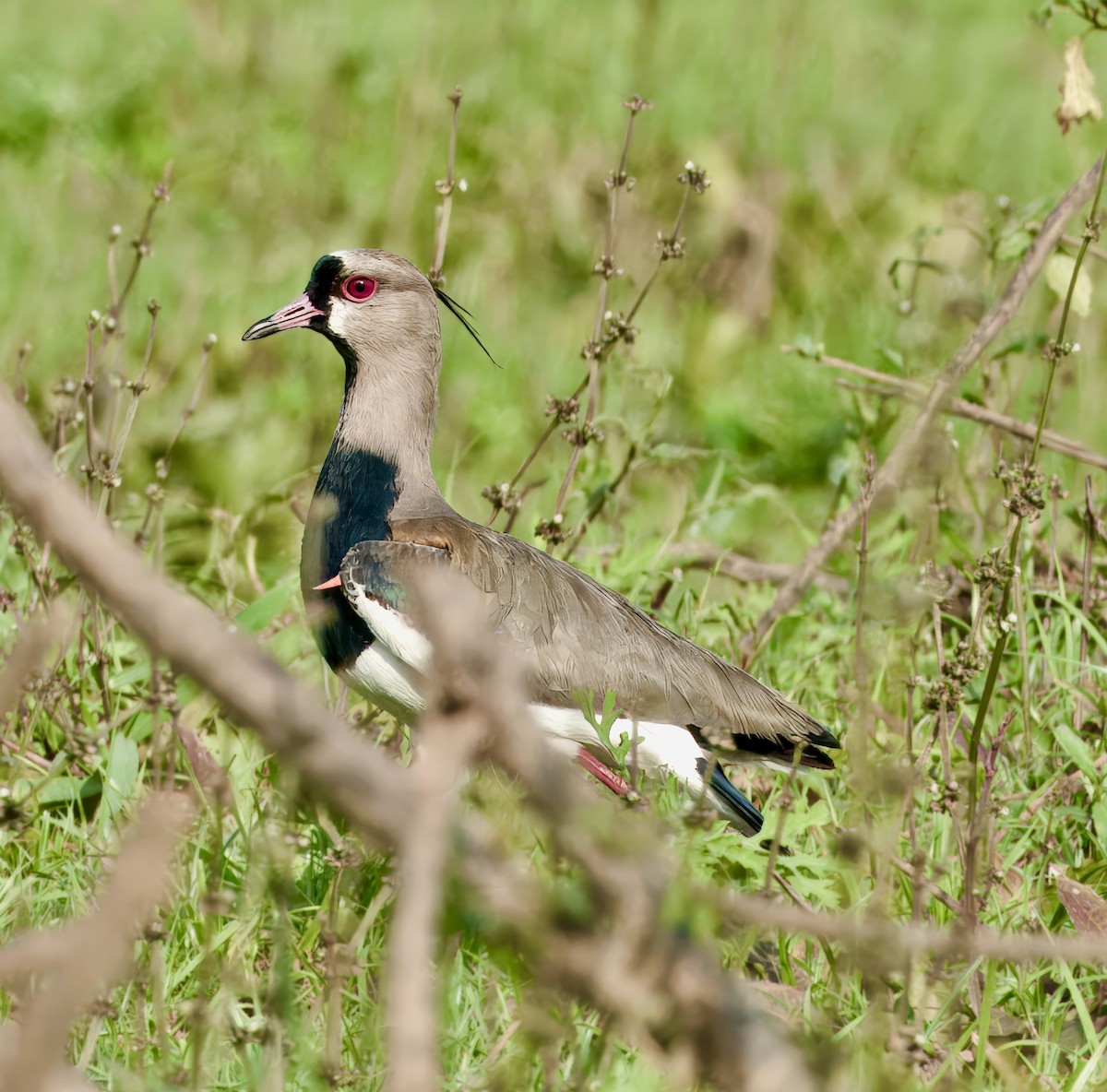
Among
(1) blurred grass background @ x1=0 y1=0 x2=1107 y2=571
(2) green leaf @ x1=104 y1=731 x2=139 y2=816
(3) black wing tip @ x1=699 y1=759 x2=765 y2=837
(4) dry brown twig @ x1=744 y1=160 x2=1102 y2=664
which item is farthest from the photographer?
(1) blurred grass background @ x1=0 y1=0 x2=1107 y2=571

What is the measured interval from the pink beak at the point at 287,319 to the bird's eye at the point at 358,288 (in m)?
0.09

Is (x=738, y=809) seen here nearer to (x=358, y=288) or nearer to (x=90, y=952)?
(x=358, y=288)

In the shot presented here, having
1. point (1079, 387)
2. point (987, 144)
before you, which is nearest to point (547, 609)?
point (1079, 387)

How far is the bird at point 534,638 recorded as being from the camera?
319cm

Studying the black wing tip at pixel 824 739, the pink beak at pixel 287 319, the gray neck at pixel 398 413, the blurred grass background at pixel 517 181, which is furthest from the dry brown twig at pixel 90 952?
the blurred grass background at pixel 517 181

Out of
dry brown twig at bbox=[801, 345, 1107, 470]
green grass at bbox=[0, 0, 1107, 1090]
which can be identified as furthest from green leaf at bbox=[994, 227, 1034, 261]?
dry brown twig at bbox=[801, 345, 1107, 470]

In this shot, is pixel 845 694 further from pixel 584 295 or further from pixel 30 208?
pixel 30 208

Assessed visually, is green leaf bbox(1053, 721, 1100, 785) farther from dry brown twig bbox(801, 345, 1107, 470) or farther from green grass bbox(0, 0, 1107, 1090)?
dry brown twig bbox(801, 345, 1107, 470)

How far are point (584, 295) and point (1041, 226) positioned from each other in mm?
3002

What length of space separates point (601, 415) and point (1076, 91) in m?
1.68

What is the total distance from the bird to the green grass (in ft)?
0.69

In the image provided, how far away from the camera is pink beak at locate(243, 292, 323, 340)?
3783mm

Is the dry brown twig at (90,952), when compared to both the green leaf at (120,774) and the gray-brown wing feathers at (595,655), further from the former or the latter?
the gray-brown wing feathers at (595,655)

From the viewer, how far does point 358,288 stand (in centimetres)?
385
